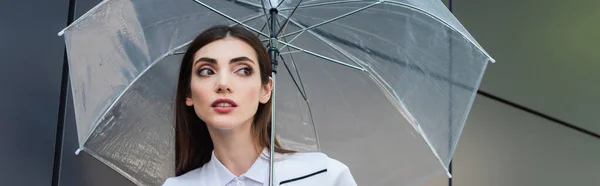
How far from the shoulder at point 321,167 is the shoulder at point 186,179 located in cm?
25

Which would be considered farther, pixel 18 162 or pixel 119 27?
pixel 18 162

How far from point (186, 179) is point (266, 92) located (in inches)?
12.5

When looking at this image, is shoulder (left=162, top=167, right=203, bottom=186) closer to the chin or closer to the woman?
the woman

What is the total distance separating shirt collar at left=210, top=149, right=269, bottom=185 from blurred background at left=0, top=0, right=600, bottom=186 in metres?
0.92

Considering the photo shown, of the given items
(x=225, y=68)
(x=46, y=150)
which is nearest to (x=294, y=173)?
(x=225, y=68)

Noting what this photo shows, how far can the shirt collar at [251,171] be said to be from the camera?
5.81ft

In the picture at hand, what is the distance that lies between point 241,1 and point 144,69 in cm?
34

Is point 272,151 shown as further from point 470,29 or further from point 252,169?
point 470,29

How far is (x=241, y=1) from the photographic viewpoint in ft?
6.47

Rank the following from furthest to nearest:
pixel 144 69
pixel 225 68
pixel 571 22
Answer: pixel 571 22
pixel 144 69
pixel 225 68

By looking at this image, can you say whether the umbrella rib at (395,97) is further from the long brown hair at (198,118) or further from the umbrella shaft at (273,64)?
the long brown hair at (198,118)

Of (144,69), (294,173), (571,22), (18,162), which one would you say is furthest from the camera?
(571,22)

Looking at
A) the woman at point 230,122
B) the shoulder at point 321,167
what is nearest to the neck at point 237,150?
the woman at point 230,122

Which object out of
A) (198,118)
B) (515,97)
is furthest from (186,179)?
(515,97)
